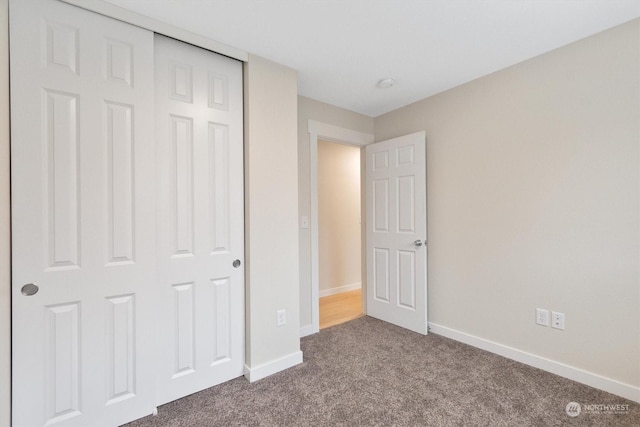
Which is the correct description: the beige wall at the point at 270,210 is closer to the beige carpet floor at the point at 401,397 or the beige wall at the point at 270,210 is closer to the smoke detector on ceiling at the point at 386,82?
the beige carpet floor at the point at 401,397

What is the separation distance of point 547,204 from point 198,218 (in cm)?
249

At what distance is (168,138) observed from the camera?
1.80 m

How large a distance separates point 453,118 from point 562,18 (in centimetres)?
103

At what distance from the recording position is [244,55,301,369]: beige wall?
2.08 m

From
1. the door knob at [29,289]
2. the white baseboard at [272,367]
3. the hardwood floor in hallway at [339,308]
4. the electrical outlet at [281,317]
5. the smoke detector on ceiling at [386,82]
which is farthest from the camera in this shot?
the hardwood floor in hallway at [339,308]

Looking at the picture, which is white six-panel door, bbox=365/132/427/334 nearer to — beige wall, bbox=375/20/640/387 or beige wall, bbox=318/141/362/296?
beige wall, bbox=375/20/640/387

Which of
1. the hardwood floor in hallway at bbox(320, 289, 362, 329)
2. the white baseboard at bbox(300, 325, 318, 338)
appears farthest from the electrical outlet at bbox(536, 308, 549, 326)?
the white baseboard at bbox(300, 325, 318, 338)

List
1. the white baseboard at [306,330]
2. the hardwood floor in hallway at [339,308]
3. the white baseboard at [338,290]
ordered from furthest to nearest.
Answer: the white baseboard at [338,290]
the hardwood floor in hallway at [339,308]
the white baseboard at [306,330]

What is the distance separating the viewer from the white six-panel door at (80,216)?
140cm

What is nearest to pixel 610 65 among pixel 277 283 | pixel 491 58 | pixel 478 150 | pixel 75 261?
pixel 491 58

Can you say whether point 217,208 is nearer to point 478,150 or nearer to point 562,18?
point 478,150

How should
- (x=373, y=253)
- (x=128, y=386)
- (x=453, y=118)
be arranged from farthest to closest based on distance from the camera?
(x=373, y=253) < (x=453, y=118) < (x=128, y=386)

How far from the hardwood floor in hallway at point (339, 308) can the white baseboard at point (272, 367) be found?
2.85 feet

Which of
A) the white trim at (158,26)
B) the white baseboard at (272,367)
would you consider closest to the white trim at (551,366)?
the white baseboard at (272,367)
